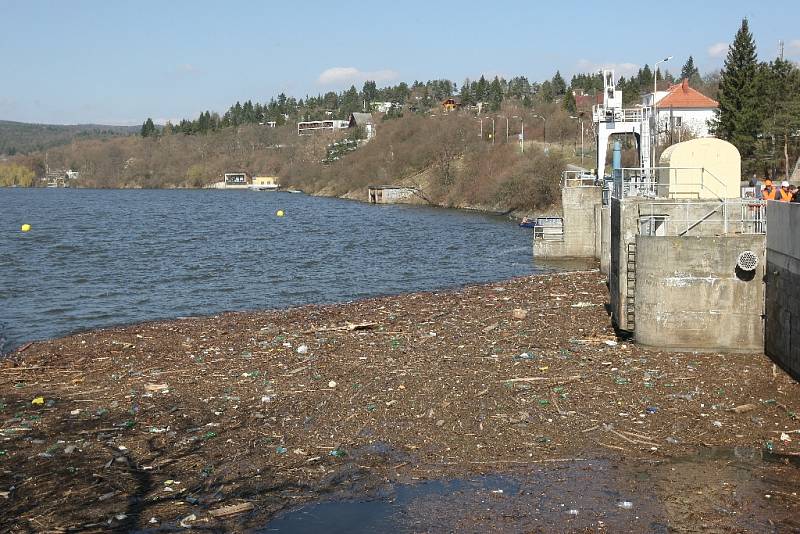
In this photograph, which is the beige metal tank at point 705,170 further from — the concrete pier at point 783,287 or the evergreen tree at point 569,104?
the evergreen tree at point 569,104

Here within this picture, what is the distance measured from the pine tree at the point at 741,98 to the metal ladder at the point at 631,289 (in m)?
42.1

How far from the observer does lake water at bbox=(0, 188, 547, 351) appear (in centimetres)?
2977

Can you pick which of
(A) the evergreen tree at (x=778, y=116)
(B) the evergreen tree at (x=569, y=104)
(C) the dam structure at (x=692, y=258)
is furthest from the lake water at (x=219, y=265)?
(B) the evergreen tree at (x=569, y=104)

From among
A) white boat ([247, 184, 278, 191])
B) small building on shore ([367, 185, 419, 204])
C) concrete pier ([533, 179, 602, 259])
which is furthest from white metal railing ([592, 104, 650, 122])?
white boat ([247, 184, 278, 191])

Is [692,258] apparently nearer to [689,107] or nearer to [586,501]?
[586,501]

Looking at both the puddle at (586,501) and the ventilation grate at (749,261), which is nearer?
the puddle at (586,501)

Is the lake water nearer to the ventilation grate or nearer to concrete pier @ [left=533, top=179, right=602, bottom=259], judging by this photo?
concrete pier @ [left=533, top=179, right=602, bottom=259]

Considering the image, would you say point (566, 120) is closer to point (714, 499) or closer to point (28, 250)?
point (28, 250)

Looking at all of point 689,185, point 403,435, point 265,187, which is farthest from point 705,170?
point 265,187

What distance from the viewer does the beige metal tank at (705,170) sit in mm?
23578

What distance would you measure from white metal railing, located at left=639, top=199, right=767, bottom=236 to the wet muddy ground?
130 inches

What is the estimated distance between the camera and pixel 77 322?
26.9 meters

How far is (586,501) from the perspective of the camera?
11.1 m

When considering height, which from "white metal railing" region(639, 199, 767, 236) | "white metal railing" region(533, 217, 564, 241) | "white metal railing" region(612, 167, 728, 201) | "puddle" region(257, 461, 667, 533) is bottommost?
"puddle" region(257, 461, 667, 533)
